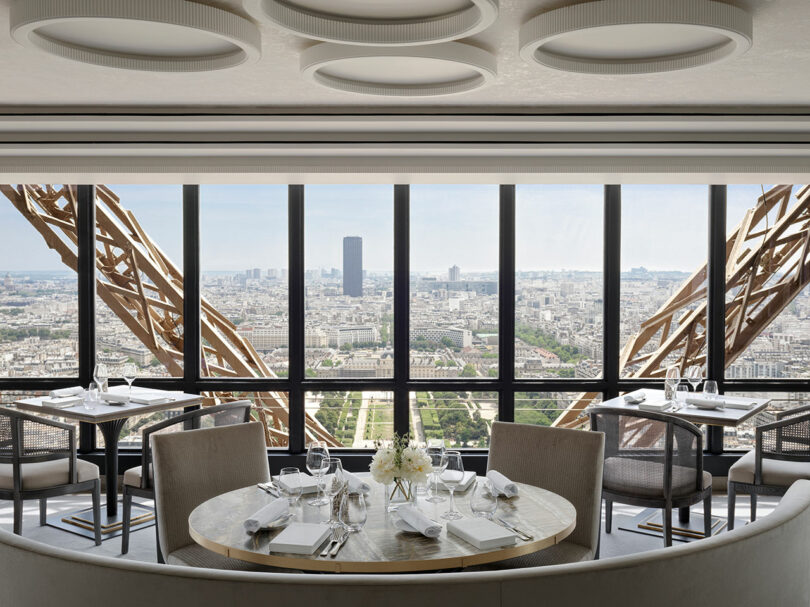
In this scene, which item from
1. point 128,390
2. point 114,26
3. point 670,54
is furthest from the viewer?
point 128,390

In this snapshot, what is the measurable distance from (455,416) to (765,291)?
2587mm

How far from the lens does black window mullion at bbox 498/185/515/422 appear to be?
17.7 ft

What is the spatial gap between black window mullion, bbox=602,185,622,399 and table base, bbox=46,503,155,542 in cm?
340

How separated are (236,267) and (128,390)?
4.03 feet

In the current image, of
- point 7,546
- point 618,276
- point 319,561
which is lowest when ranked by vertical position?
point 319,561

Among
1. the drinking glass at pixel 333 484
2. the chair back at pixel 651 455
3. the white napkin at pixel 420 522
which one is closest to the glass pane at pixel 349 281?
the chair back at pixel 651 455

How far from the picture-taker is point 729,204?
5402 millimetres

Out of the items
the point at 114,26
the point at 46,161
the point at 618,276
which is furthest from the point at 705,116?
the point at 46,161

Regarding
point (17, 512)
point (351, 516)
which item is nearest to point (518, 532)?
point (351, 516)

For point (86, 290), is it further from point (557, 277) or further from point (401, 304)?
point (557, 277)

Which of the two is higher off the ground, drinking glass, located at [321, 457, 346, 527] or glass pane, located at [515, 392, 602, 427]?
drinking glass, located at [321, 457, 346, 527]

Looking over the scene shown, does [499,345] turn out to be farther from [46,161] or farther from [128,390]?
[46,161]

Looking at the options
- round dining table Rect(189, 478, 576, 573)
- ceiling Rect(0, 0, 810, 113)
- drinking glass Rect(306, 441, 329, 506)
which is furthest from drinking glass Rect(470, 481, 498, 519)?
ceiling Rect(0, 0, 810, 113)

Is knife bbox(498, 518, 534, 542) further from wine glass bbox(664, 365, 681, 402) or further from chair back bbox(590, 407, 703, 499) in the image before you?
wine glass bbox(664, 365, 681, 402)
